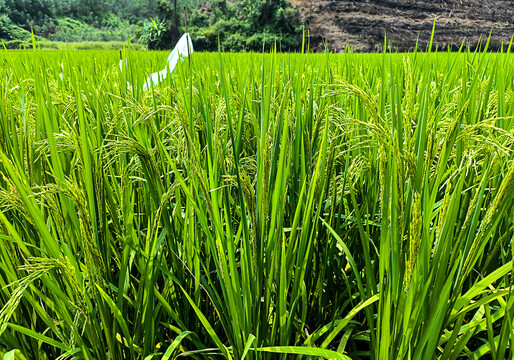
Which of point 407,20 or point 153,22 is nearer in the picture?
point 153,22

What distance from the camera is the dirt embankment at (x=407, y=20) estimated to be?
2494 centimetres

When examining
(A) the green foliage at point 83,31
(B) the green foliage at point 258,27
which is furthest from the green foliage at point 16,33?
(B) the green foliage at point 258,27

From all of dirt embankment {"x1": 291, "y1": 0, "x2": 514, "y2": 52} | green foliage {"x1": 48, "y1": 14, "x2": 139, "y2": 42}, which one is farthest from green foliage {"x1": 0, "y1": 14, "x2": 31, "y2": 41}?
dirt embankment {"x1": 291, "y1": 0, "x2": 514, "y2": 52}

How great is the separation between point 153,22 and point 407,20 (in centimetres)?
2096

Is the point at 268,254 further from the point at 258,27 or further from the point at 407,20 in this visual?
the point at 407,20

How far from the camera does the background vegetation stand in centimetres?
2386

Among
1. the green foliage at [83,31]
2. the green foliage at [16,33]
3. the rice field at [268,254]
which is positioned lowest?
the rice field at [268,254]

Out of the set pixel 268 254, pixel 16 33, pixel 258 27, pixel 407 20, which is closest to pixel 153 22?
pixel 16 33

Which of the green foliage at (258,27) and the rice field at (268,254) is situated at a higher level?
the green foliage at (258,27)

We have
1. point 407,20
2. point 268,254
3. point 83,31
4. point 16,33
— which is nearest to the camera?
point 268,254

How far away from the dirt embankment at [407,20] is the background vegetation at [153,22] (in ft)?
8.43

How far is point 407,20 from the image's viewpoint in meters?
26.3

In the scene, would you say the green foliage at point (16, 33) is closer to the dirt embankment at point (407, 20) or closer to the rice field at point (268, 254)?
the rice field at point (268, 254)

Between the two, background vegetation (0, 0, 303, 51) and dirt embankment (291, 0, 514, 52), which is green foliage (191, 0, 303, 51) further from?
dirt embankment (291, 0, 514, 52)
